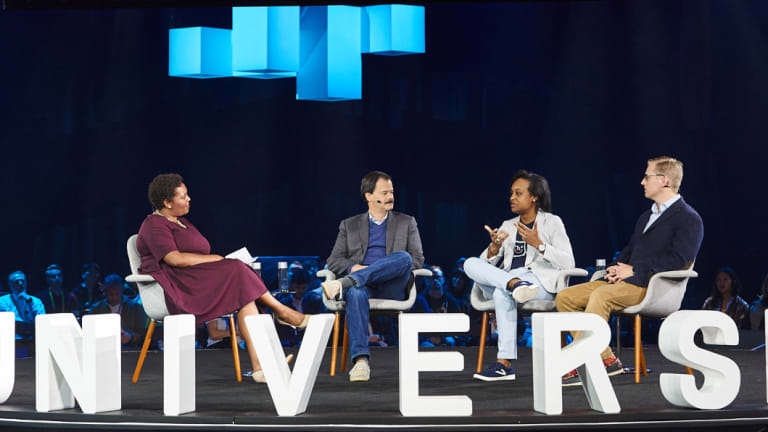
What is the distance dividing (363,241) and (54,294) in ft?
9.62

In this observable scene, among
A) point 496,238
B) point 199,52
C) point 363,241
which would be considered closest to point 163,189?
point 363,241

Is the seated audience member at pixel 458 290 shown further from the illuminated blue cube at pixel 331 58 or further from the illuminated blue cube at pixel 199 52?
the illuminated blue cube at pixel 199 52

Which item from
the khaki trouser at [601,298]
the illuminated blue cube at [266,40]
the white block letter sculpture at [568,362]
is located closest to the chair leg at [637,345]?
the khaki trouser at [601,298]

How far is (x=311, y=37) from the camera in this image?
256 inches

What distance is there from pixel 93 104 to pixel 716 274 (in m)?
4.87

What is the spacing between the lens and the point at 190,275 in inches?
173

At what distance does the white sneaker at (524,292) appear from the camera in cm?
412

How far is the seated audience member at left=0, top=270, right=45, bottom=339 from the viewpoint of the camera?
6.39 meters

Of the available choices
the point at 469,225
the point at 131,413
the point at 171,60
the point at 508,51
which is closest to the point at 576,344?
the point at 131,413

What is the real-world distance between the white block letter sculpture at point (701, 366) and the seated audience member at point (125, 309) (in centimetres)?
426

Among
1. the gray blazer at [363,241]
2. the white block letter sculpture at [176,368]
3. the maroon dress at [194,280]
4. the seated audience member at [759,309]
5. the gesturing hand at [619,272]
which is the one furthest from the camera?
the seated audience member at [759,309]

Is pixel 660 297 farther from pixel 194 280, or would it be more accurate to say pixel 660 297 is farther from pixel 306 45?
pixel 306 45

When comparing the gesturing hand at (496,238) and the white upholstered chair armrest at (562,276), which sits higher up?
the gesturing hand at (496,238)

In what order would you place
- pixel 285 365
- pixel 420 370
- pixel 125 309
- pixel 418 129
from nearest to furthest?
pixel 420 370
pixel 285 365
pixel 125 309
pixel 418 129
